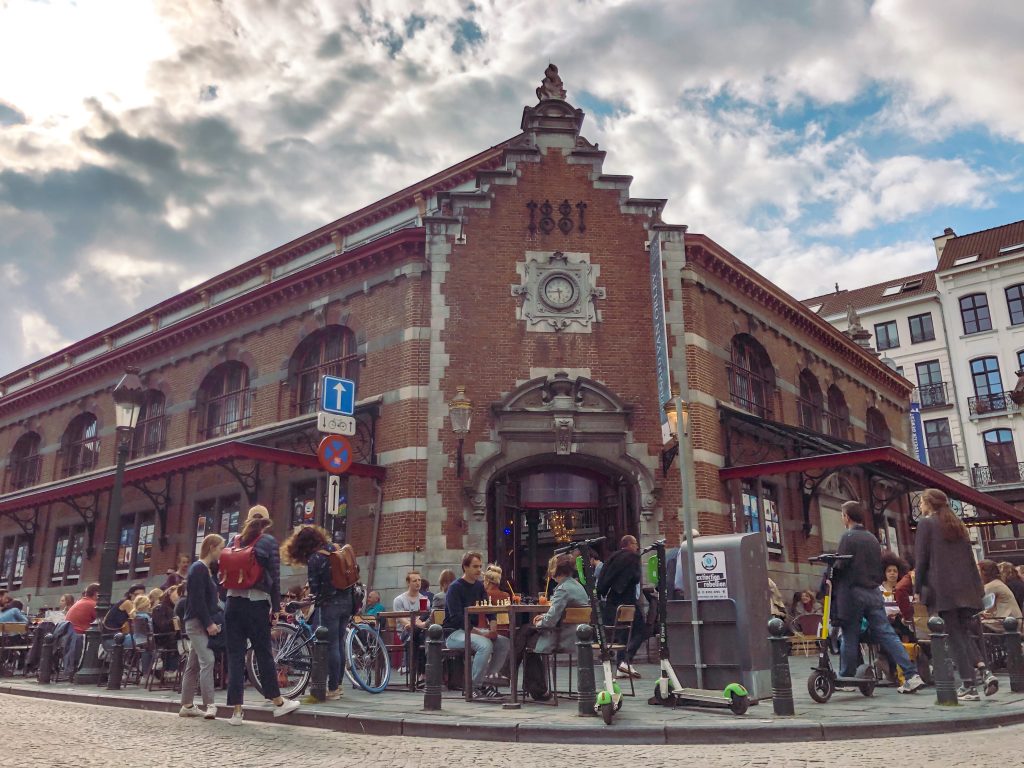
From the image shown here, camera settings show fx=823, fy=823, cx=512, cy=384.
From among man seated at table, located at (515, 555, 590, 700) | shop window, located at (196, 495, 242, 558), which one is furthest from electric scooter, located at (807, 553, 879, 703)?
shop window, located at (196, 495, 242, 558)

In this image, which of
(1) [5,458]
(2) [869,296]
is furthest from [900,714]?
(2) [869,296]

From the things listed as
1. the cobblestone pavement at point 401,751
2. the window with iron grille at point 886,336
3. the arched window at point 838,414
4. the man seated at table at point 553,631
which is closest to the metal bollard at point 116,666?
the cobblestone pavement at point 401,751

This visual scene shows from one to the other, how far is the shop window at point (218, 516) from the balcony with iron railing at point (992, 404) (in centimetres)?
3250

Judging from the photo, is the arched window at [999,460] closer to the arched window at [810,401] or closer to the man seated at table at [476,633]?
the arched window at [810,401]

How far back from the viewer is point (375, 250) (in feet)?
55.0

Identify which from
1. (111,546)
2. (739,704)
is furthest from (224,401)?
(739,704)

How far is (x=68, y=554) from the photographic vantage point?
867 inches

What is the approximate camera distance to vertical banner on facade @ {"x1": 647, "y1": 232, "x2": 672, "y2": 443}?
1530 cm

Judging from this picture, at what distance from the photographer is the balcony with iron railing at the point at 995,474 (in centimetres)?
3500

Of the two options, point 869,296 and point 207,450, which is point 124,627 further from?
point 869,296

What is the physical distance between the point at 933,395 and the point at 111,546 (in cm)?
3676

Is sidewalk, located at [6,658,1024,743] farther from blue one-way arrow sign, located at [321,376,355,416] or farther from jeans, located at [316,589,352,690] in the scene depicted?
blue one-way arrow sign, located at [321,376,355,416]

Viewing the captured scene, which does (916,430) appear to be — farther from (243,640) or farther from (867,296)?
(243,640)

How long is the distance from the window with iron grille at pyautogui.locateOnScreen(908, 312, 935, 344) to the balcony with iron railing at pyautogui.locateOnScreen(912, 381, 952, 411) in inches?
94.3
